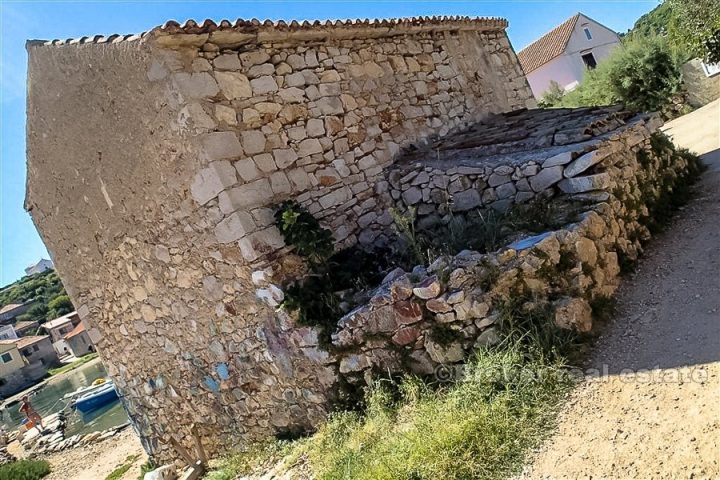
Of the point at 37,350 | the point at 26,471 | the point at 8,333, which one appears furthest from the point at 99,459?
the point at 8,333

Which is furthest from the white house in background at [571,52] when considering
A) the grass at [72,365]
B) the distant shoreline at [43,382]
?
the grass at [72,365]

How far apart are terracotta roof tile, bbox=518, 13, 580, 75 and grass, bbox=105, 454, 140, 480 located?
95.1 feet

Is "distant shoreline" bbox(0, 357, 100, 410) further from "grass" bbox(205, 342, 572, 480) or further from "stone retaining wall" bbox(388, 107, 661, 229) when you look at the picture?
"grass" bbox(205, 342, 572, 480)

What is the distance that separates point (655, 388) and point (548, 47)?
33257 millimetres

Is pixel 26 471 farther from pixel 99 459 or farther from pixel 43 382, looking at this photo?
pixel 43 382

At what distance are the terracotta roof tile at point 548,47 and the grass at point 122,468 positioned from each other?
2900cm

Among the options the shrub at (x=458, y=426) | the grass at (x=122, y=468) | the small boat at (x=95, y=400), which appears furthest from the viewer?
the small boat at (x=95, y=400)

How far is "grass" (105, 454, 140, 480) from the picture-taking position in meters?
9.94

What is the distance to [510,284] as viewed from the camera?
15.2 ft

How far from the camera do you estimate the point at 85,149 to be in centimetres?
715

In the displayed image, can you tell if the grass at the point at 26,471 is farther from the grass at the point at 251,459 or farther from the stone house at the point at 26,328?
the stone house at the point at 26,328

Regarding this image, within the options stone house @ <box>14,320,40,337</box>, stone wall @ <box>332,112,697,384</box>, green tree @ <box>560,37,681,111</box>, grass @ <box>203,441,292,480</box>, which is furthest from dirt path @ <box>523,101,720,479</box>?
stone house @ <box>14,320,40,337</box>

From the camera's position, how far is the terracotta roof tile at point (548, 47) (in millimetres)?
31569

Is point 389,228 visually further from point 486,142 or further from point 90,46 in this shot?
point 90,46
